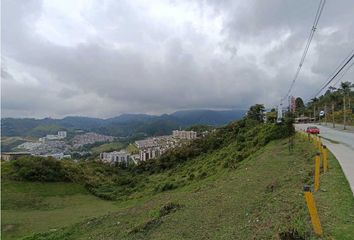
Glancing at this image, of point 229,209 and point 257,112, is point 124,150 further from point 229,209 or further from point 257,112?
point 229,209

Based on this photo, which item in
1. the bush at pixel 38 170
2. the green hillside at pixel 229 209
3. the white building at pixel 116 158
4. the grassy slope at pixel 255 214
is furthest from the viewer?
the white building at pixel 116 158

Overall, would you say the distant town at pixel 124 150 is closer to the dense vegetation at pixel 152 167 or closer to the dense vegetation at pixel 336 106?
the dense vegetation at pixel 152 167

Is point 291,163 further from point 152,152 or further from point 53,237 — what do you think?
point 152,152

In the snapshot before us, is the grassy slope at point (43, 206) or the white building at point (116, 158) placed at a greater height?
the grassy slope at point (43, 206)

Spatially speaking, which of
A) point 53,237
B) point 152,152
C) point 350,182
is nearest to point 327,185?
point 350,182

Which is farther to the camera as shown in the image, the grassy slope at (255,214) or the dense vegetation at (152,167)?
the dense vegetation at (152,167)

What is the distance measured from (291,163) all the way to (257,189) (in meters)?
4.10

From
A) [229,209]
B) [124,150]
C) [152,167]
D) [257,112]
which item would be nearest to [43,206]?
[152,167]

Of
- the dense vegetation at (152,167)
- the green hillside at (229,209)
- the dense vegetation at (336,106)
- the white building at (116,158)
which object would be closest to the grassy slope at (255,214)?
the green hillside at (229,209)

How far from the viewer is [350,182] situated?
9.62 m

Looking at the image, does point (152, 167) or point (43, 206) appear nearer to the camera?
point (43, 206)

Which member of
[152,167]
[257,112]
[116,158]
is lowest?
[116,158]

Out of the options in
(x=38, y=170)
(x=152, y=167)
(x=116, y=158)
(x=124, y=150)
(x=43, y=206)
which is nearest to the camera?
(x=43, y=206)

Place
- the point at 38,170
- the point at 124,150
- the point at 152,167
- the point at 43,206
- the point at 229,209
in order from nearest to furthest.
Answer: the point at 229,209, the point at 43,206, the point at 38,170, the point at 152,167, the point at 124,150
